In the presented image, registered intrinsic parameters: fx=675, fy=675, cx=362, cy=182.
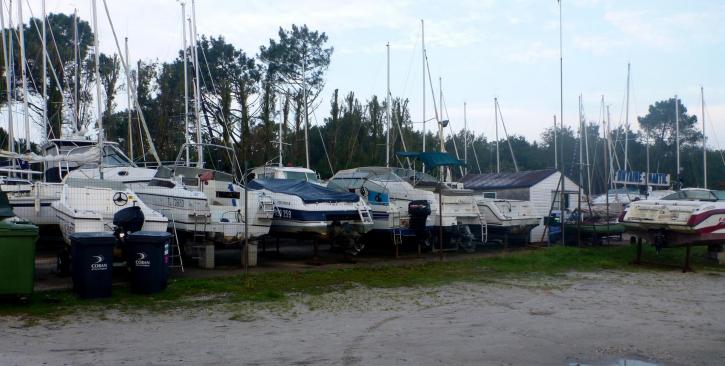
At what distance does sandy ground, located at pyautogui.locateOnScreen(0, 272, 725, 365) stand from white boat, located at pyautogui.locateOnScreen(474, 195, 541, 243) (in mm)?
8959

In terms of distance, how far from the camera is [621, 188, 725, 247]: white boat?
55.5ft

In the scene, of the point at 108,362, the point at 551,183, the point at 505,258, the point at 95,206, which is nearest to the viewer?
the point at 108,362

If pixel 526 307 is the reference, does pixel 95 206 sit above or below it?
above

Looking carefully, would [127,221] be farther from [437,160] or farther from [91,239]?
[437,160]

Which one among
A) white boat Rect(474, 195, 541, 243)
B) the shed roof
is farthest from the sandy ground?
the shed roof

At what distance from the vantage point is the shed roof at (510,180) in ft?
93.8

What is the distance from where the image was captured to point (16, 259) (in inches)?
394

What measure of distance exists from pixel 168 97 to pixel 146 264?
24.0 metres

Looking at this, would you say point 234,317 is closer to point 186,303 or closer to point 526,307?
point 186,303

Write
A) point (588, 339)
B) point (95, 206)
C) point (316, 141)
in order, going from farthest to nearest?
point (316, 141)
point (95, 206)
point (588, 339)

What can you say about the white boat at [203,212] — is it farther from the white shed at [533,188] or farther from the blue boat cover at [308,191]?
the white shed at [533,188]

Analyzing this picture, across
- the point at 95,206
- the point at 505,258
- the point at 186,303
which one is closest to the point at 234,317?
the point at 186,303

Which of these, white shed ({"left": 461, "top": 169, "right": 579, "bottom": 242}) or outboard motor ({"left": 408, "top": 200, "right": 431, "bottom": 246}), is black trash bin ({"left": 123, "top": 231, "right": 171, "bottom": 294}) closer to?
outboard motor ({"left": 408, "top": 200, "right": 431, "bottom": 246})

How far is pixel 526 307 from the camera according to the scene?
11039 millimetres
